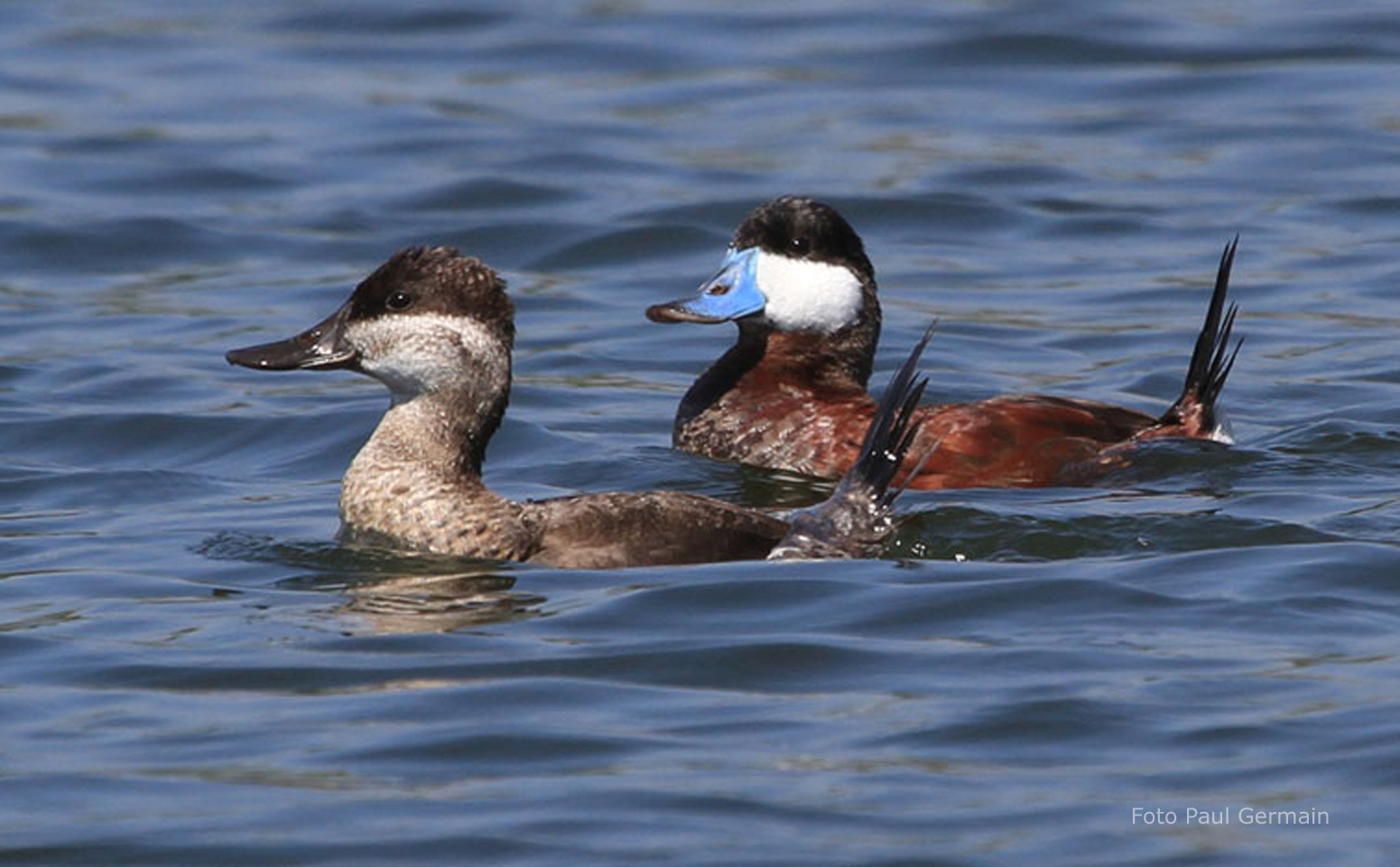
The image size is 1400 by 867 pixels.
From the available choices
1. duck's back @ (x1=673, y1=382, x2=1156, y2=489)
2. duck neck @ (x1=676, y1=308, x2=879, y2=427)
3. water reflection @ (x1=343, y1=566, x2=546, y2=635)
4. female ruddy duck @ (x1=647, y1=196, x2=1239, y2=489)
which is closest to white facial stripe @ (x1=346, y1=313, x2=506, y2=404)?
water reflection @ (x1=343, y1=566, x2=546, y2=635)

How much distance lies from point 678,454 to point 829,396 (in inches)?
23.3

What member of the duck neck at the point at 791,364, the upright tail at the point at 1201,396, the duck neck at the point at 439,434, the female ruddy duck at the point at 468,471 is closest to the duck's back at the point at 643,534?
the female ruddy duck at the point at 468,471

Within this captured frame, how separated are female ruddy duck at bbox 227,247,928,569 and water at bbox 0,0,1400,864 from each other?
0.38 ft

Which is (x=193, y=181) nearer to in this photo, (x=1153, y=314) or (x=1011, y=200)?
(x=1011, y=200)

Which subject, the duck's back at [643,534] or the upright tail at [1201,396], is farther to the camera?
the upright tail at [1201,396]

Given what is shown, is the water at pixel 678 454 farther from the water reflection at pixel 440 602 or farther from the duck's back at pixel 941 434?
the duck's back at pixel 941 434

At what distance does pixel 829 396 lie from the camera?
10.3 metres

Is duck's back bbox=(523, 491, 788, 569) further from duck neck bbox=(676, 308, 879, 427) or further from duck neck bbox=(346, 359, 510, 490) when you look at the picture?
duck neck bbox=(676, 308, 879, 427)

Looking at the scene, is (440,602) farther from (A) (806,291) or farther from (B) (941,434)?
(A) (806,291)

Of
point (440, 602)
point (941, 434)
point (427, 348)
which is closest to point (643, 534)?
point (440, 602)

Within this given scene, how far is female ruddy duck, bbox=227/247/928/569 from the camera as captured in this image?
309 inches

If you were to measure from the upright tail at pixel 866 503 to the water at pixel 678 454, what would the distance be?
0.15 m

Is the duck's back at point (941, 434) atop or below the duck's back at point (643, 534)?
below

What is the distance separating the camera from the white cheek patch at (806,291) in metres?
10.5
